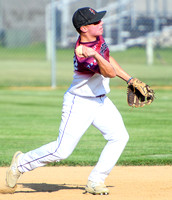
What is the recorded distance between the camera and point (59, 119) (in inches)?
432

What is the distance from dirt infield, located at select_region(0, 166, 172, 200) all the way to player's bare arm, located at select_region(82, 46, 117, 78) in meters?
1.26

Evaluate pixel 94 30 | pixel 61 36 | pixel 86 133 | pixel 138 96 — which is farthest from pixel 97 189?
pixel 61 36

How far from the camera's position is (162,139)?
345 inches

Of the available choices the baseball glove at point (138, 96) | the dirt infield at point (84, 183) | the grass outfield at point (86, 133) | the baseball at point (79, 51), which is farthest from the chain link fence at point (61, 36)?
the baseball at point (79, 51)

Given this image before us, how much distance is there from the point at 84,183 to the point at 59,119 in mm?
5107

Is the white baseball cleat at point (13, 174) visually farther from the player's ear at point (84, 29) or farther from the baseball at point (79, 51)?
the player's ear at point (84, 29)

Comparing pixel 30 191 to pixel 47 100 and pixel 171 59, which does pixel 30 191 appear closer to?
pixel 47 100

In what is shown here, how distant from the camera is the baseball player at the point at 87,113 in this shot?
16.4 feet

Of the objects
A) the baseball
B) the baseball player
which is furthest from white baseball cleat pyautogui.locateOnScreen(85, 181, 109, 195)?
the baseball

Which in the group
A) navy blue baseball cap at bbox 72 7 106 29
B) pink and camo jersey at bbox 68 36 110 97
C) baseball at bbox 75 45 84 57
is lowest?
pink and camo jersey at bbox 68 36 110 97

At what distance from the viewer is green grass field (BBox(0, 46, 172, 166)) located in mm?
7684

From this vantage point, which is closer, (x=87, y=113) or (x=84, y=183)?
(x=87, y=113)

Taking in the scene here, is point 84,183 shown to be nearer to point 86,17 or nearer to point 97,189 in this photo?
point 97,189

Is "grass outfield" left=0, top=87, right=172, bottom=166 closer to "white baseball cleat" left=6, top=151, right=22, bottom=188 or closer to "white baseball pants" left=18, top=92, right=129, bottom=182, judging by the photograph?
"white baseball cleat" left=6, top=151, right=22, bottom=188
